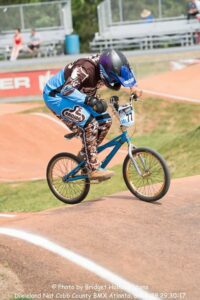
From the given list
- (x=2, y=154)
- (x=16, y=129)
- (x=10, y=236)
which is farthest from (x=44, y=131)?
(x=10, y=236)

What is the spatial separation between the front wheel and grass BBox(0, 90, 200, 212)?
3.88 metres

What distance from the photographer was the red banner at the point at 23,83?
2705 cm

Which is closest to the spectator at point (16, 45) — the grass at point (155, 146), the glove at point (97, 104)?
the grass at point (155, 146)

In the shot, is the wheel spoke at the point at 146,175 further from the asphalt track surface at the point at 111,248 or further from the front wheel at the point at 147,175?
the asphalt track surface at the point at 111,248

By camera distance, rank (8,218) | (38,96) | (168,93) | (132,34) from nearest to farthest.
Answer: (8,218), (168,93), (38,96), (132,34)

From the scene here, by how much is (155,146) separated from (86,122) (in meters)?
9.62

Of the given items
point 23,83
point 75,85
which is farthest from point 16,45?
point 75,85

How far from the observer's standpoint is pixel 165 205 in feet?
27.5

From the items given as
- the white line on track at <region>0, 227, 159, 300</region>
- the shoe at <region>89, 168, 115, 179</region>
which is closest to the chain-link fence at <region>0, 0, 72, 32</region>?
the shoe at <region>89, 168, 115, 179</region>

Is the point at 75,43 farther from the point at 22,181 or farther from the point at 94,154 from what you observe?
the point at 94,154

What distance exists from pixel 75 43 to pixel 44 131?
458 inches

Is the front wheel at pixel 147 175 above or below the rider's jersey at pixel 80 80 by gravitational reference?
below

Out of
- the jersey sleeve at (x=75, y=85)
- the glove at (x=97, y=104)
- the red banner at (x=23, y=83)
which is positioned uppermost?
the jersey sleeve at (x=75, y=85)

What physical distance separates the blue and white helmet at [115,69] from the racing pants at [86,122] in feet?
1.66
